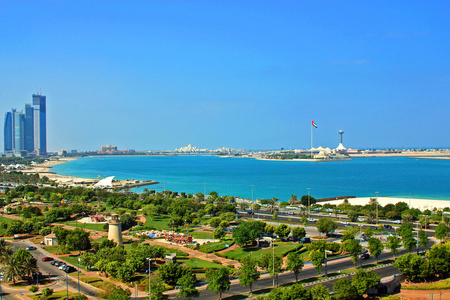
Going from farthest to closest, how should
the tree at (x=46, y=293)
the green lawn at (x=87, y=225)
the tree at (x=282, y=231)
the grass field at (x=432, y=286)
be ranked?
the green lawn at (x=87, y=225) → the tree at (x=282, y=231) → the grass field at (x=432, y=286) → the tree at (x=46, y=293)

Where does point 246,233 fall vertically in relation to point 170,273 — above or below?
above

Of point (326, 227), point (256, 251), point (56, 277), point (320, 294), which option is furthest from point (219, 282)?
point (326, 227)

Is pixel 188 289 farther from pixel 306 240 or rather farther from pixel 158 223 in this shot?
pixel 158 223

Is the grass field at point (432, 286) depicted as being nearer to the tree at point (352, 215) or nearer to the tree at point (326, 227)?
the tree at point (326, 227)

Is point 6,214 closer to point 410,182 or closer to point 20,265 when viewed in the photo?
point 20,265

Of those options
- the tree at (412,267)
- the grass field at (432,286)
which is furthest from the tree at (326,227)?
the grass field at (432,286)

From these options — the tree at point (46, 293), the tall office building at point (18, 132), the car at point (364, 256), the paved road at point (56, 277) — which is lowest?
the paved road at point (56, 277)
